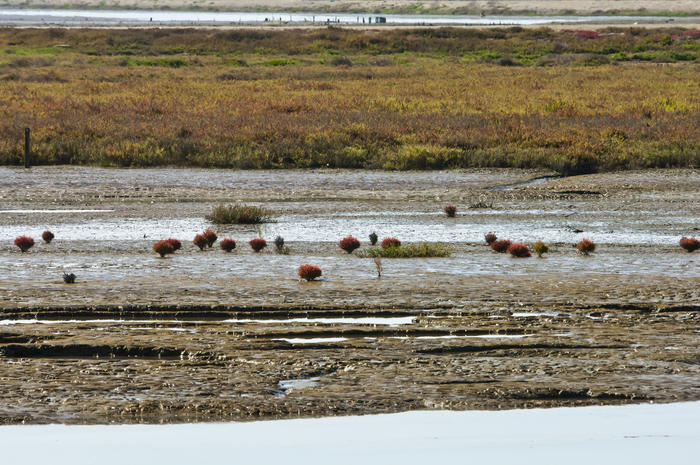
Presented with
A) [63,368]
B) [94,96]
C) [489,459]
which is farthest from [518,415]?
[94,96]

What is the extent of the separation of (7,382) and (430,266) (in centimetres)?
544

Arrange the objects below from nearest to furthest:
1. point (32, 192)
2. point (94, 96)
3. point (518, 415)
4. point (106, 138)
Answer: point (518, 415)
point (32, 192)
point (106, 138)
point (94, 96)

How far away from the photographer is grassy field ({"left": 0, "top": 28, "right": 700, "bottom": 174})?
931 inches

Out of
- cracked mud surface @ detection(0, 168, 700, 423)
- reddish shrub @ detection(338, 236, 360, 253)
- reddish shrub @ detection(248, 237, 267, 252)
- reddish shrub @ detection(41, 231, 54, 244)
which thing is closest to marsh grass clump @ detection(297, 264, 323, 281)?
cracked mud surface @ detection(0, 168, 700, 423)

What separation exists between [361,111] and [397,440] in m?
26.1

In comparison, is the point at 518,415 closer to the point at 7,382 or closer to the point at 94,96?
the point at 7,382

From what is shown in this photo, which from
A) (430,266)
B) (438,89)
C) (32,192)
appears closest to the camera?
(430,266)

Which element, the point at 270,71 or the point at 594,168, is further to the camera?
the point at 270,71

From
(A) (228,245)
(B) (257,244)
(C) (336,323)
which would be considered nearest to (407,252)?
(B) (257,244)

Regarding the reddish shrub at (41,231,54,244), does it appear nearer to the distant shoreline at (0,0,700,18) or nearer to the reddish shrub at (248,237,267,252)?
the reddish shrub at (248,237,267,252)

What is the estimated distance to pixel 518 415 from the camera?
633cm

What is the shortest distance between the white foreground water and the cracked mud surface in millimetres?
140

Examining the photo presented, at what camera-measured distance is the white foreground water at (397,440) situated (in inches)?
227

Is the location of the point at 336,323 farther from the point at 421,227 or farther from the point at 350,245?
the point at 421,227
